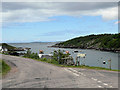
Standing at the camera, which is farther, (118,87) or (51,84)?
(51,84)

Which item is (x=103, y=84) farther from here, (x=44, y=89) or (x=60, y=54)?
(x=60, y=54)

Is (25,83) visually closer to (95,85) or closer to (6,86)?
(6,86)

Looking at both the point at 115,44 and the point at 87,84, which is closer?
the point at 87,84

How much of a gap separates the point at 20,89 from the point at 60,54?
25272mm

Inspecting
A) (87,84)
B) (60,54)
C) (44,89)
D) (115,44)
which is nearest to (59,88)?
(44,89)

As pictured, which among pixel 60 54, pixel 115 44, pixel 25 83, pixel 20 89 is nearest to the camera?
pixel 20 89

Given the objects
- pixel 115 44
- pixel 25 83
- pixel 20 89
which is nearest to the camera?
pixel 20 89

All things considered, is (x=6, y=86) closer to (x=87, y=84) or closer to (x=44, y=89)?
(x=44, y=89)

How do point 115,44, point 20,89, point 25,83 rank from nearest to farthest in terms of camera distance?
1. point 20,89
2. point 25,83
3. point 115,44

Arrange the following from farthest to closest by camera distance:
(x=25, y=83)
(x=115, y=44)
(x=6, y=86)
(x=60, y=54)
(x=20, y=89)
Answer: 1. (x=115, y=44)
2. (x=60, y=54)
3. (x=25, y=83)
4. (x=6, y=86)
5. (x=20, y=89)

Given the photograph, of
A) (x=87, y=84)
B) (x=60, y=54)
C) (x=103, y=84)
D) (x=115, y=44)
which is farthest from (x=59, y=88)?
(x=115, y=44)

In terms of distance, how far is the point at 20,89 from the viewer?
37.7 ft

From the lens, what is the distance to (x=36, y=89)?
11539mm

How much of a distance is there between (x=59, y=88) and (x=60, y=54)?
81.4ft
